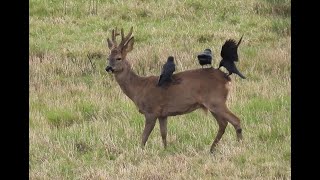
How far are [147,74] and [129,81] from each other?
4.40 metres

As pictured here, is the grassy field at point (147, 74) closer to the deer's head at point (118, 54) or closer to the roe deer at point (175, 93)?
the roe deer at point (175, 93)

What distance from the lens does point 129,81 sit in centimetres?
947

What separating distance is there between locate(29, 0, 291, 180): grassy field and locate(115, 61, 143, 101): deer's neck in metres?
0.61

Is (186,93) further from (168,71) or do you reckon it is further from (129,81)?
(129,81)

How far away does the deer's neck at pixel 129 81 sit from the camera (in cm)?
943

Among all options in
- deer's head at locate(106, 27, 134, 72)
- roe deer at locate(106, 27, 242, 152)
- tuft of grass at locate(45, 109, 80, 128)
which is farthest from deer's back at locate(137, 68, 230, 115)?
tuft of grass at locate(45, 109, 80, 128)

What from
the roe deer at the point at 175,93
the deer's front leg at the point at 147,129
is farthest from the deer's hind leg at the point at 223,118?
the deer's front leg at the point at 147,129

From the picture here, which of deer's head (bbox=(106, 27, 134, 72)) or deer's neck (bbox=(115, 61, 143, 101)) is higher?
deer's head (bbox=(106, 27, 134, 72))

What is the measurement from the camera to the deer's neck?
9430mm

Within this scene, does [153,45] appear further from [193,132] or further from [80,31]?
[193,132]

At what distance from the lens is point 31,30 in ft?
55.9

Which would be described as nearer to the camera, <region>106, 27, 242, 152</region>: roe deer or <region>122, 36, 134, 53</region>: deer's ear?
<region>106, 27, 242, 152</region>: roe deer

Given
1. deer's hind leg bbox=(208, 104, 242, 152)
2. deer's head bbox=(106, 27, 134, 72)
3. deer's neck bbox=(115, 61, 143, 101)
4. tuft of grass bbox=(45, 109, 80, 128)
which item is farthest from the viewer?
tuft of grass bbox=(45, 109, 80, 128)

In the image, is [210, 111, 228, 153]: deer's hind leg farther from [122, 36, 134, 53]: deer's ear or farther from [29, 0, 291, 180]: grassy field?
[122, 36, 134, 53]: deer's ear
